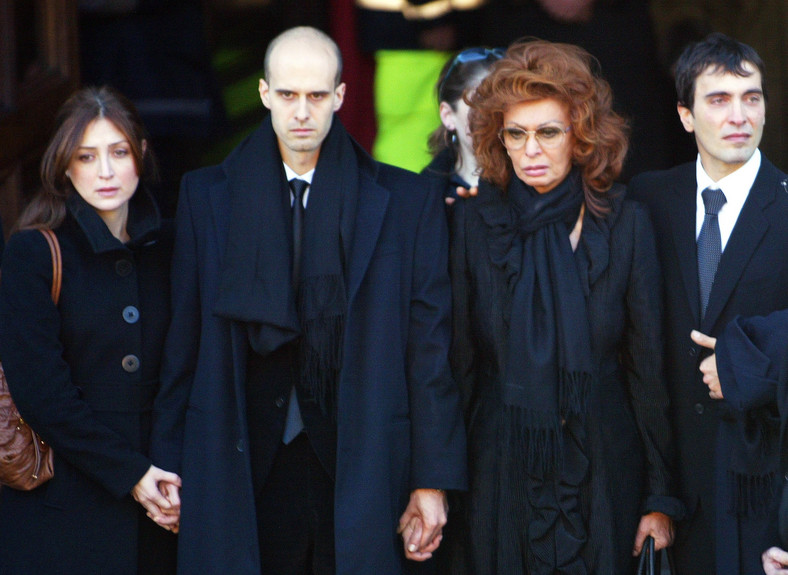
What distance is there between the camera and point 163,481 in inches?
114

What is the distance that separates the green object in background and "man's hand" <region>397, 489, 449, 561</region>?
1894mm

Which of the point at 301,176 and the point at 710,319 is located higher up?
the point at 301,176

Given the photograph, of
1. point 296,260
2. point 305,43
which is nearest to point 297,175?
point 296,260

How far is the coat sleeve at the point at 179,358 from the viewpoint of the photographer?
2.92m

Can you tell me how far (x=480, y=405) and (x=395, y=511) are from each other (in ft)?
1.28

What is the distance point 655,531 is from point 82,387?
161 cm

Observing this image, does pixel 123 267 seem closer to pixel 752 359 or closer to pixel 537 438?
pixel 537 438

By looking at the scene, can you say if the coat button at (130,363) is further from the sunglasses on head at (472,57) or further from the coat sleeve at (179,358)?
the sunglasses on head at (472,57)

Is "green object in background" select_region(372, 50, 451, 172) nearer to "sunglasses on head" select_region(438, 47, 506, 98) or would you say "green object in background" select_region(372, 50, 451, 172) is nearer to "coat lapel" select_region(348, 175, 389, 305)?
"sunglasses on head" select_region(438, 47, 506, 98)

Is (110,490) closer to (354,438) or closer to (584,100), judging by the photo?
(354,438)

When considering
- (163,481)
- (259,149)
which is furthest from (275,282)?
(163,481)

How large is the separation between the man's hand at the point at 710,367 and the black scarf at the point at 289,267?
37.5 inches

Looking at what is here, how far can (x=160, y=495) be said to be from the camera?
9.47ft

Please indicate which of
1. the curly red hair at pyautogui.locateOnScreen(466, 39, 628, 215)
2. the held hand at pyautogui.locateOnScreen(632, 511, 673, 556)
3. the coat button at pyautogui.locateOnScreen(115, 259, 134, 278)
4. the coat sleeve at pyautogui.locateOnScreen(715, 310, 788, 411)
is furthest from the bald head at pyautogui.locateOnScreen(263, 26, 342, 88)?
the held hand at pyautogui.locateOnScreen(632, 511, 673, 556)
